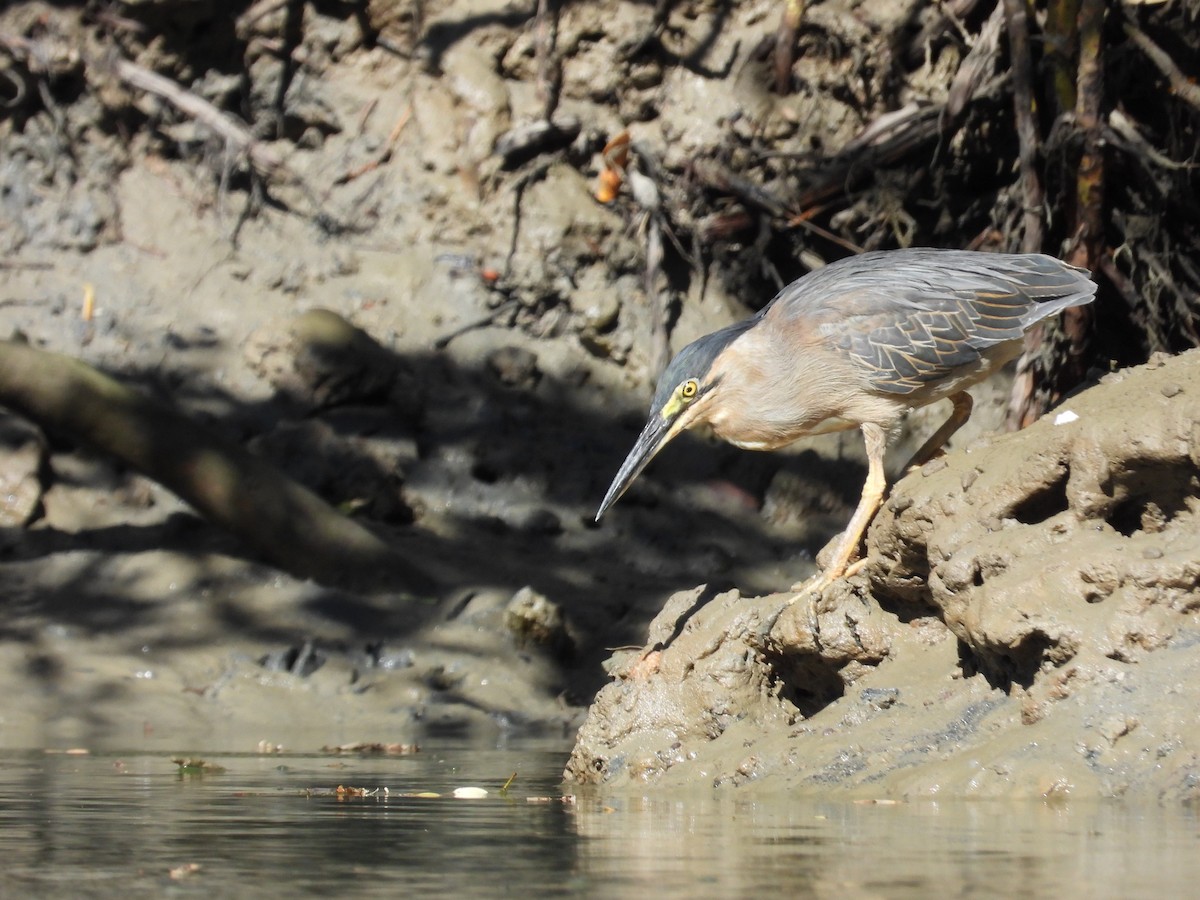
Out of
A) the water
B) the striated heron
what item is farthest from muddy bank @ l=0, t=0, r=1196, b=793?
the water

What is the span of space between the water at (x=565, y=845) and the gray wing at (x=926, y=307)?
6.02 ft

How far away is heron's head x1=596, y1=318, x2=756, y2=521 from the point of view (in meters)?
5.94

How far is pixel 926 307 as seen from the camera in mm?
5953

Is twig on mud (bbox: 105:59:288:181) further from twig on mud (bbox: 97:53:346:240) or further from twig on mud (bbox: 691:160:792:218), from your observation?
twig on mud (bbox: 691:160:792:218)

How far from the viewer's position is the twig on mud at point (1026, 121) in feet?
29.9

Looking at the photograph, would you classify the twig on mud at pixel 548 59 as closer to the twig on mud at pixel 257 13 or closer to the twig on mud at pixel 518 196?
the twig on mud at pixel 518 196

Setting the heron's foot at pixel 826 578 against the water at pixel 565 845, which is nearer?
the water at pixel 565 845

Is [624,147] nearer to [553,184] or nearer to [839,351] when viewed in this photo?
[553,184]

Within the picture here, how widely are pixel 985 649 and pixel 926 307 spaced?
1.75 m

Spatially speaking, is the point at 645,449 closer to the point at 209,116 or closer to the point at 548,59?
the point at 548,59

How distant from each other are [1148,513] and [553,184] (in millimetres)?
7536

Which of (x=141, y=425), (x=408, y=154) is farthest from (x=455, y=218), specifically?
(x=141, y=425)

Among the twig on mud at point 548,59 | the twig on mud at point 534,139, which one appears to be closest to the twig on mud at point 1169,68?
A: the twig on mud at point 534,139

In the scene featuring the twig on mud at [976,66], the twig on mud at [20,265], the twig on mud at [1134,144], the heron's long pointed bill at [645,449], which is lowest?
the heron's long pointed bill at [645,449]
